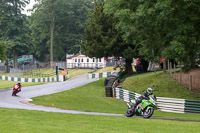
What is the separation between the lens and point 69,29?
322 ft

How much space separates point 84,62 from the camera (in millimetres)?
80062

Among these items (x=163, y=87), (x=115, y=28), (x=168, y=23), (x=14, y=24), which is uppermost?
(x=14, y=24)

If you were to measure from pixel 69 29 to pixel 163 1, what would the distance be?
79.9m

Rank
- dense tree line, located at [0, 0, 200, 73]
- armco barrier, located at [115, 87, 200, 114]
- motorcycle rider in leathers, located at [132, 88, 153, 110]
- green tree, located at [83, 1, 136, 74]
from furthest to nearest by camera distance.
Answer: green tree, located at [83, 1, 136, 74]
armco barrier, located at [115, 87, 200, 114]
dense tree line, located at [0, 0, 200, 73]
motorcycle rider in leathers, located at [132, 88, 153, 110]

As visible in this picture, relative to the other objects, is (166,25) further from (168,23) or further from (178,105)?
(178,105)

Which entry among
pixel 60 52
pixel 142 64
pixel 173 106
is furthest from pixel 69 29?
pixel 173 106

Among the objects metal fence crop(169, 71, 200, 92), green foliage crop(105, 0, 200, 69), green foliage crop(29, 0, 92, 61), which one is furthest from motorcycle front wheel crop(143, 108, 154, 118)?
green foliage crop(29, 0, 92, 61)

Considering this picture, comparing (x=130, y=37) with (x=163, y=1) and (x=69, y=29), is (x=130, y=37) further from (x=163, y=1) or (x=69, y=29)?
(x=69, y=29)

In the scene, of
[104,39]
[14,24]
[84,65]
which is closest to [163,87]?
[104,39]

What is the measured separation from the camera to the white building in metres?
75.6

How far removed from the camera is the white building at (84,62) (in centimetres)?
7562

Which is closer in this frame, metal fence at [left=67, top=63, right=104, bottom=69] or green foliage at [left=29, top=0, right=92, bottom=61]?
metal fence at [left=67, top=63, right=104, bottom=69]

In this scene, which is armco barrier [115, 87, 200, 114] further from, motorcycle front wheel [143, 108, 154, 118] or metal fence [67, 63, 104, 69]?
metal fence [67, 63, 104, 69]

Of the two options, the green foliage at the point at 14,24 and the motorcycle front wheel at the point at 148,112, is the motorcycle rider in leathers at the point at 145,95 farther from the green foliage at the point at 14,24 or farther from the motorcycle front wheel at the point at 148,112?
the green foliage at the point at 14,24
